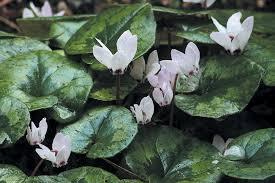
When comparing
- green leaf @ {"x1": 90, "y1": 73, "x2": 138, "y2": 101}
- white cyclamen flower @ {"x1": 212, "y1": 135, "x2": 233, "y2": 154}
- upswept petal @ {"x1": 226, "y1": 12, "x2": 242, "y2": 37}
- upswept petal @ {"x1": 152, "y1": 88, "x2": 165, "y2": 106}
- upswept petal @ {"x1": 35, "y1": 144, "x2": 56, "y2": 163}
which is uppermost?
upswept petal @ {"x1": 226, "y1": 12, "x2": 242, "y2": 37}

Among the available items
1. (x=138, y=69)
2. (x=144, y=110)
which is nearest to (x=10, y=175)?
(x=144, y=110)

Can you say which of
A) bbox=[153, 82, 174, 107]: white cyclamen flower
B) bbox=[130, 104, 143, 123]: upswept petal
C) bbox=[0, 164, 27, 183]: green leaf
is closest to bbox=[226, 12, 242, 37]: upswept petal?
bbox=[153, 82, 174, 107]: white cyclamen flower

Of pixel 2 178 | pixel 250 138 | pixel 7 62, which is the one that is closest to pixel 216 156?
pixel 250 138

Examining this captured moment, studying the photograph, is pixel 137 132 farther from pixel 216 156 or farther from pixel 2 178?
pixel 2 178

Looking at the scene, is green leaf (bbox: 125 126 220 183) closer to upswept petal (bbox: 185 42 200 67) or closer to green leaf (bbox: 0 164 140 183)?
green leaf (bbox: 0 164 140 183)

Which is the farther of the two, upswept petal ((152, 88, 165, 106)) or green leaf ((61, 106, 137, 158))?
upswept petal ((152, 88, 165, 106))

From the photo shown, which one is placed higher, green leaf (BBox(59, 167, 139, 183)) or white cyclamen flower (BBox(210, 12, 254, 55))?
white cyclamen flower (BBox(210, 12, 254, 55))

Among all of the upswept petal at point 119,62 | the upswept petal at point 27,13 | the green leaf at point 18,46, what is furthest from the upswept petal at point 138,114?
the upswept petal at point 27,13
